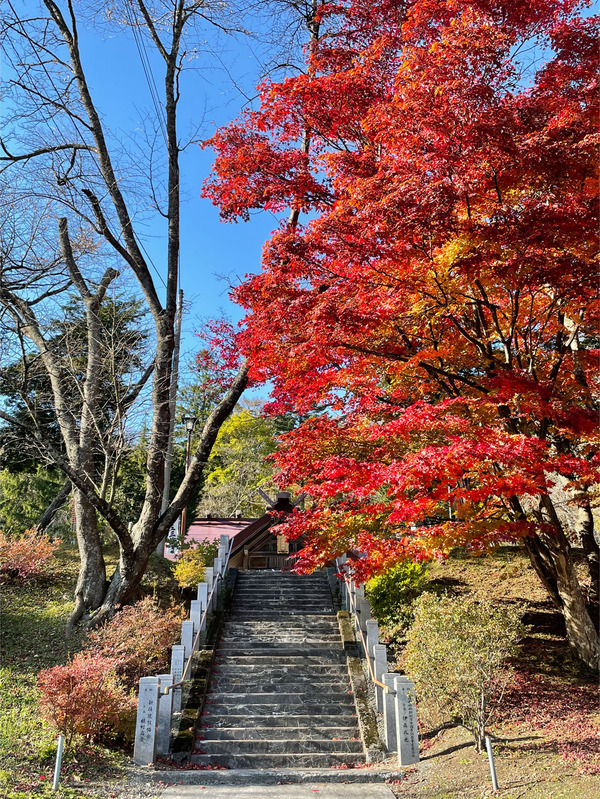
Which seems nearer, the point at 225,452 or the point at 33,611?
the point at 33,611

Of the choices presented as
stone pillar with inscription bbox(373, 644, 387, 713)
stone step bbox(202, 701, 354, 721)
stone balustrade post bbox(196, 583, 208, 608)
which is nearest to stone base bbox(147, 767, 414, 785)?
stone pillar with inscription bbox(373, 644, 387, 713)

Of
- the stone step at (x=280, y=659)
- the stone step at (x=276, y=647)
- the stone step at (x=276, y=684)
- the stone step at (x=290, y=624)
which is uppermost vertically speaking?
the stone step at (x=290, y=624)

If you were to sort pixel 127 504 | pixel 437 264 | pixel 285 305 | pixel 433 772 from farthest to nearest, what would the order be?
pixel 127 504 < pixel 285 305 < pixel 437 264 < pixel 433 772

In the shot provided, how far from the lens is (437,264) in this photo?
21.5 ft

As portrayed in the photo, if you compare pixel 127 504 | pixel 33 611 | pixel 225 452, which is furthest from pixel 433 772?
pixel 225 452

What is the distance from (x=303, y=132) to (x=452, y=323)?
198 inches

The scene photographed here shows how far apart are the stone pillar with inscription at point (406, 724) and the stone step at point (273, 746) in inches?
36.5

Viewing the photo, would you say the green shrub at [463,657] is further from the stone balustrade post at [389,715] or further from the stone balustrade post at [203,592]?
the stone balustrade post at [203,592]

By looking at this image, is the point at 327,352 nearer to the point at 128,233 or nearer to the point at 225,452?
the point at 128,233

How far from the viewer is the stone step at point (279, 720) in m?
7.94

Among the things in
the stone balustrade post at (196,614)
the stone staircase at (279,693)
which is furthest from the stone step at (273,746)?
the stone balustrade post at (196,614)

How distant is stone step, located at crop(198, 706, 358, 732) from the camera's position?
313 inches

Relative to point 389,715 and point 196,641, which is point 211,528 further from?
point 389,715

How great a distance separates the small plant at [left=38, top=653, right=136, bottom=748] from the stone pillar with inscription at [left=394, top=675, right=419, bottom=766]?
11.2 feet
